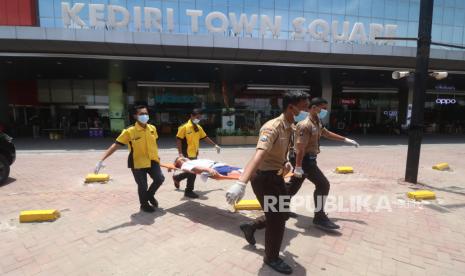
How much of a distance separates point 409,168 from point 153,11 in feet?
38.6

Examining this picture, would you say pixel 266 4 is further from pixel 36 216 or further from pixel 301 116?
pixel 36 216

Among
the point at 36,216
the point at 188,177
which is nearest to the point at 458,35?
the point at 188,177

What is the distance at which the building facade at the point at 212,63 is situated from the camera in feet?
39.8

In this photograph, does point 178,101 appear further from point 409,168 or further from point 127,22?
point 409,168

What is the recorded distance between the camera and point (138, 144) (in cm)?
438

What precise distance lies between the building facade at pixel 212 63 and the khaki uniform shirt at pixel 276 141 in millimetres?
9796

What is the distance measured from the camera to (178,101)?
68.0 feet

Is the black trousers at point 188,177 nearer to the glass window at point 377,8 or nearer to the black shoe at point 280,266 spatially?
the black shoe at point 280,266

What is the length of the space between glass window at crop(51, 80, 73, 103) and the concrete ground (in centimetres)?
1579

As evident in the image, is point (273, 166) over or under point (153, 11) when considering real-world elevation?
under

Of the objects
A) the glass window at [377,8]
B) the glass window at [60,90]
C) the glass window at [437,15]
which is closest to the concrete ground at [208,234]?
the glass window at [60,90]

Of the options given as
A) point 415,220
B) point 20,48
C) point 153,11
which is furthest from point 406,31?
point 20,48

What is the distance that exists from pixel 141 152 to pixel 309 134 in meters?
2.50

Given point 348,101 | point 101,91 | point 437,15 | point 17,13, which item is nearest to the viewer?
point 17,13
